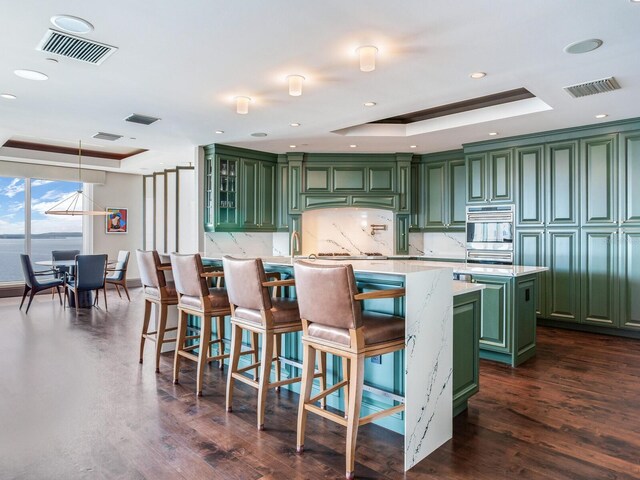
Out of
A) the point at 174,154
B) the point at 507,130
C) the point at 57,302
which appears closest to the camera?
the point at 507,130

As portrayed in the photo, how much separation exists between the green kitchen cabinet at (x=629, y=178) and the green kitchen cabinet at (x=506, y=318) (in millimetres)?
1775

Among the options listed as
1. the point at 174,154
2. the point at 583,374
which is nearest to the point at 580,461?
the point at 583,374

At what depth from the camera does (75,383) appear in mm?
3316

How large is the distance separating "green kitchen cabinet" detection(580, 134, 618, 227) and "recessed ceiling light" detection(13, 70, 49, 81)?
18.4ft

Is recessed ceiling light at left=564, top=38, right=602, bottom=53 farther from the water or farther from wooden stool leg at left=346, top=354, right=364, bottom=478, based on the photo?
the water

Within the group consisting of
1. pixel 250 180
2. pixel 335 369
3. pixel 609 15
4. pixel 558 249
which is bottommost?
pixel 335 369

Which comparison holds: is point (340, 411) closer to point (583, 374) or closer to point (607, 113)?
point (583, 374)

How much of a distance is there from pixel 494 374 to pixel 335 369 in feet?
5.03

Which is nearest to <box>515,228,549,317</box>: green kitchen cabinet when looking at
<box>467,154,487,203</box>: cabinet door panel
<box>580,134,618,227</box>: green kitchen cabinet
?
<box>580,134,618,227</box>: green kitchen cabinet

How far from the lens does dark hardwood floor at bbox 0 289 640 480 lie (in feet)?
6.81

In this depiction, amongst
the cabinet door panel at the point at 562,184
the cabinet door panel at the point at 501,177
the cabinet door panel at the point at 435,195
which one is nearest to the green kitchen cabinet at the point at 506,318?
the cabinet door panel at the point at 562,184

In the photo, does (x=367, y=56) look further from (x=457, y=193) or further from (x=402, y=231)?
(x=402, y=231)

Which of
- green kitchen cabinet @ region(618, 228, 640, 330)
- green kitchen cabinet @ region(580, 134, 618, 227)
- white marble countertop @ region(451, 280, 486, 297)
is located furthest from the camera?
green kitchen cabinet @ region(580, 134, 618, 227)

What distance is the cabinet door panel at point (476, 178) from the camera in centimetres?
579
